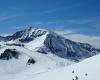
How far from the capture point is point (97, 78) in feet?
123

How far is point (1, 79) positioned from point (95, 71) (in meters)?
→ 126

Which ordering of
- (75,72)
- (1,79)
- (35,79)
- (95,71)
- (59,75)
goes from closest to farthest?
(95,71) < (75,72) < (59,75) < (35,79) < (1,79)

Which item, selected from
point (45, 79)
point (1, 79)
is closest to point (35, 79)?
point (45, 79)

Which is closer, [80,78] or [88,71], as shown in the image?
[80,78]

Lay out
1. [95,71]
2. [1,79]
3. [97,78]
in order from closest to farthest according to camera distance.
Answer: [97,78]
[95,71]
[1,79]

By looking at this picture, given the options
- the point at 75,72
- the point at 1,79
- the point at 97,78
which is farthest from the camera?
the point at 1,79

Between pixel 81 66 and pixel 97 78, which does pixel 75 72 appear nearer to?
pixel 81 66

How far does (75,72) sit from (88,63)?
3.15 metres

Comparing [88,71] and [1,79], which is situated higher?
[88,71]

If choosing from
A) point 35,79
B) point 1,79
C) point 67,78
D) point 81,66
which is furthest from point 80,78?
point 1,79

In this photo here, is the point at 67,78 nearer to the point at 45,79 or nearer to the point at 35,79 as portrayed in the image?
the point at 45,79

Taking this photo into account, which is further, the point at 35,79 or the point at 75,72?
the point at 35,79

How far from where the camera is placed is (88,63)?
154 ft

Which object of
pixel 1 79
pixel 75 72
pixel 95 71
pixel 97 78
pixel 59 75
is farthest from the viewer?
pixel 1 79
